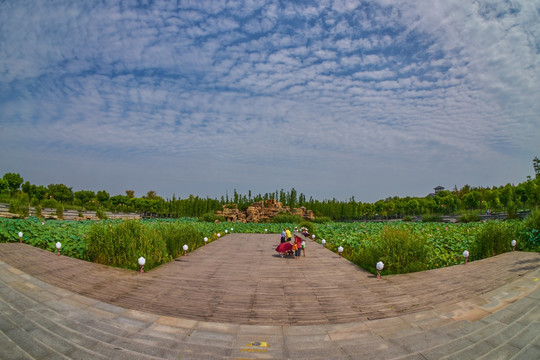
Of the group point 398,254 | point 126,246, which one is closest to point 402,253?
point 398,254

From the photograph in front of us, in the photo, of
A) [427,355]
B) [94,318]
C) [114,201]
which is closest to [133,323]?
[94,318]

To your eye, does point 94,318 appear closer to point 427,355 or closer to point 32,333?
point 32,333

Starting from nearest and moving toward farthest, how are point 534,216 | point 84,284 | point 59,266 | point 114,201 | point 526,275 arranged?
1. point 84,284
2. point 526,275
3. point 59,266
4. point 534,216
5. point 114,201

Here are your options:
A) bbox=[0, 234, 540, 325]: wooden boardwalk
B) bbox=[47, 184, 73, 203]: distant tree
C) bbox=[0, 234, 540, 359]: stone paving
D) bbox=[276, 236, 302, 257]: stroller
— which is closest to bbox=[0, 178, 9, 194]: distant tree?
bbox=[47, 184, 73, 203]: distant tree

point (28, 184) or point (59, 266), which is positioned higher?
point (28, 184)

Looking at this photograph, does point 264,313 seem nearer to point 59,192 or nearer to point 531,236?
point 531,236

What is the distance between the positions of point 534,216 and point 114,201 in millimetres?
51352

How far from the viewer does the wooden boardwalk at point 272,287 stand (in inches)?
162

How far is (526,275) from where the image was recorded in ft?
17.8

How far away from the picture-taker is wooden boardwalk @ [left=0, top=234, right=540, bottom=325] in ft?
13.5

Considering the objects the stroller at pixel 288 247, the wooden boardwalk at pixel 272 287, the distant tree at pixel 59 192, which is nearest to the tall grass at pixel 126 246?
the wooden boardwalk at pixel 272 287

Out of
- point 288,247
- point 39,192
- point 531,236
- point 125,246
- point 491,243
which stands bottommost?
point 288,247

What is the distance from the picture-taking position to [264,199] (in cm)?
4025

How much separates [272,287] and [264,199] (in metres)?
34.8
